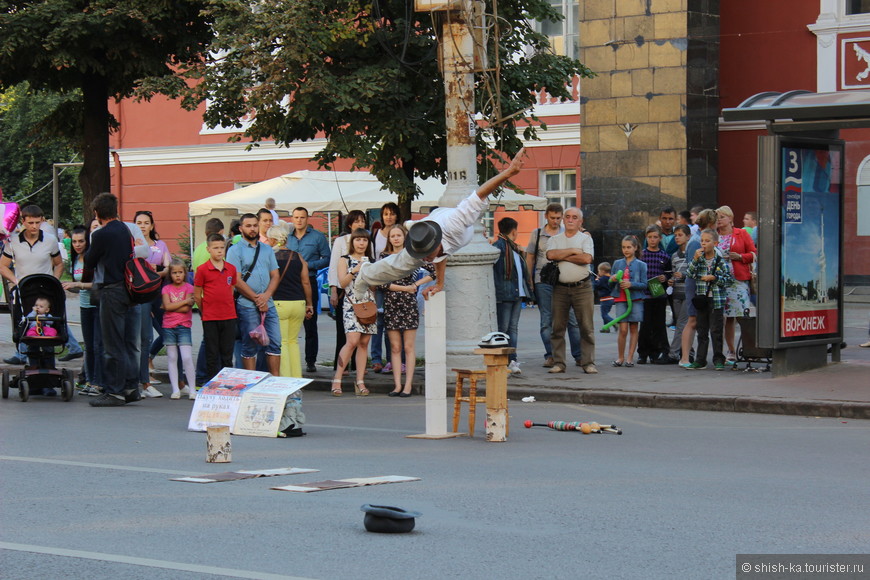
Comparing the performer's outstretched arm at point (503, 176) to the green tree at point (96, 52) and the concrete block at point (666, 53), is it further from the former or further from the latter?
the concrete block at point (666, 53)

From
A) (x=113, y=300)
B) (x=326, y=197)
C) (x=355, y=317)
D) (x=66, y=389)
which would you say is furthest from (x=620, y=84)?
(x=66, y=389)

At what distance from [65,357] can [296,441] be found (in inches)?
309

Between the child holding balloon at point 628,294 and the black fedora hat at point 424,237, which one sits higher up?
the black fedora hat at point 424,237

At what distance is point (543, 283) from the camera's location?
49.4 ft

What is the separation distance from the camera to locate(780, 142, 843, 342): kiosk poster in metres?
13.7

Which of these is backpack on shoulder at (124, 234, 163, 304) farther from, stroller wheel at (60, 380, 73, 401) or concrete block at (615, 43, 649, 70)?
concrete block at (615, 43, 649, 70)

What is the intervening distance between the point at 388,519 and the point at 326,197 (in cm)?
1962

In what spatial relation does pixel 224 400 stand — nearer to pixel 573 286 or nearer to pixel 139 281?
pixel 139 281

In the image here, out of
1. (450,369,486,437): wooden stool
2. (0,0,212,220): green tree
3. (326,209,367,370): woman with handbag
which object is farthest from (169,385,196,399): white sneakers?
(0,0,212,220): green tree

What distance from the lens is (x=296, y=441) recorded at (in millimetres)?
10453

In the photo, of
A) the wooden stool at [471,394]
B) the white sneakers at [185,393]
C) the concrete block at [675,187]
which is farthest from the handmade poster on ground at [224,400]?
the concrete block at [675,187]

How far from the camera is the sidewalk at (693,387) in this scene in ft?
39.8

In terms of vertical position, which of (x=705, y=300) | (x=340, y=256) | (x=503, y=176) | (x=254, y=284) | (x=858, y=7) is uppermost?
(x=858, y=7)

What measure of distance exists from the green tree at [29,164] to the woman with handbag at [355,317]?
1510 inches
